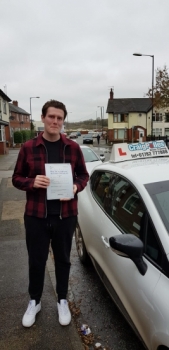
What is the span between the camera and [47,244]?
8.13ft

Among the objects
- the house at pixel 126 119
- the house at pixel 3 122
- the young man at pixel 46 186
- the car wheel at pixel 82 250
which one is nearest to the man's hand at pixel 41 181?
the young man at pixel 46 186

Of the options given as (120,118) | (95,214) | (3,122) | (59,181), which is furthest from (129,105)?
(59,181)

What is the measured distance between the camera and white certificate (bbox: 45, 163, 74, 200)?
2.25 metres

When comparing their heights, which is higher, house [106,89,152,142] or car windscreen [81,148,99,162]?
house [106,89,152,142]

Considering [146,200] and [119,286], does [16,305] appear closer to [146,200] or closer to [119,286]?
[119,286]

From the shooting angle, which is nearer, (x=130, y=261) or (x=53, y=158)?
(x=130, y=261)

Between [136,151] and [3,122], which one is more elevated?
[3,122]

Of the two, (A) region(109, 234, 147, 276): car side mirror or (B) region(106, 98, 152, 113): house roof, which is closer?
(A) region(109, 234, 147, 276): car side mirror

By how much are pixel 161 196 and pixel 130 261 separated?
0.53 metres

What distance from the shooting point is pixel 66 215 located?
2.37 metres

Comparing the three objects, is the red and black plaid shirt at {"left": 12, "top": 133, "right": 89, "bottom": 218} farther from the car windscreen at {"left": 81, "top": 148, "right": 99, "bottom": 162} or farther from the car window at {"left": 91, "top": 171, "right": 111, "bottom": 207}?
the car windscreen at {"left": 81, "top": 148, "right": 99, "bottom": 162}

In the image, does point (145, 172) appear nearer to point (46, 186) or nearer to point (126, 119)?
point (46, 186)

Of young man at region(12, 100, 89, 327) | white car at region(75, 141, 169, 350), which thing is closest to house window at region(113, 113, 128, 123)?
white car at region(75, 141, 169, 350)

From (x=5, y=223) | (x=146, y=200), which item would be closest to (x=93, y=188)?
(x=146, y=200)
